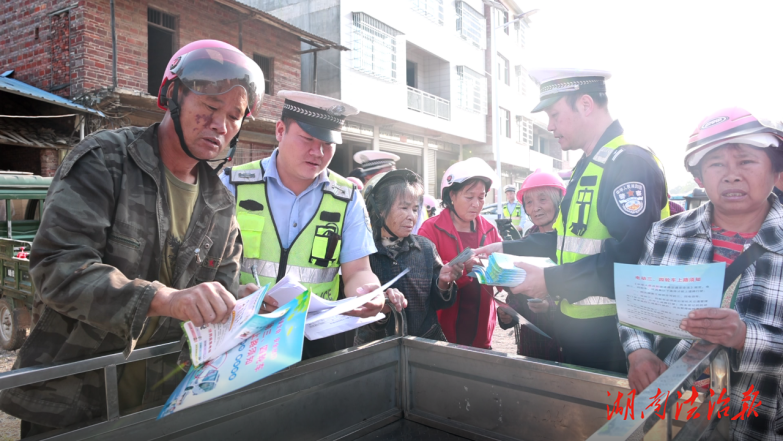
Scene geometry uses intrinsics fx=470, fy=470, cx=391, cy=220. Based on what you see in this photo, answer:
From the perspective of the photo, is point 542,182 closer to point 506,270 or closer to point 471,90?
point 506,270

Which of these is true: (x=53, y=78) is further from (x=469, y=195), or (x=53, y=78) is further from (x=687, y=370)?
(x=687, y=370)

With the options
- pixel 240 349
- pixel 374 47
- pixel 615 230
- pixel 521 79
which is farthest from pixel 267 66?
pixel 521 79

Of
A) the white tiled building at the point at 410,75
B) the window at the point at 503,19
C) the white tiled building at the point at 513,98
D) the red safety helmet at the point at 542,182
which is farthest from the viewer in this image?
the window at the point at 503,19

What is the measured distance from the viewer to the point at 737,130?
1495mm

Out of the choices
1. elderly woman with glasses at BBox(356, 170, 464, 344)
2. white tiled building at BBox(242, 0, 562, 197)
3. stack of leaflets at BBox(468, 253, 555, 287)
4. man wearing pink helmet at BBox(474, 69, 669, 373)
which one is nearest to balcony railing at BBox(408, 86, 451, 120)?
white tiled building at BBox(242, 0, 562, 197)

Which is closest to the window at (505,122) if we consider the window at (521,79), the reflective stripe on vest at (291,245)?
the window at (521,79)

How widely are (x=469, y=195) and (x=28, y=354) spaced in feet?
8.52

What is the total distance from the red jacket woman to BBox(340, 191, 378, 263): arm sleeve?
43.1 inches

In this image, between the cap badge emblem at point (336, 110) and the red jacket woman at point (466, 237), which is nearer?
the cap badge emblem at point (336, 110)

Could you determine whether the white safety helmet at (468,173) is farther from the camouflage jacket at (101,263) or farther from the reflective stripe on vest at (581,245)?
the camouflage jacket at (101,263)

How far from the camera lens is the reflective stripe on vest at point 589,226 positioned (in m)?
2.05

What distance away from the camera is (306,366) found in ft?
5.48

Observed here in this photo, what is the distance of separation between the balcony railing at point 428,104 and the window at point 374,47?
1190 mm

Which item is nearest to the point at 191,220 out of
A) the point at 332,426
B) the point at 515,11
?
the point at 332,426
